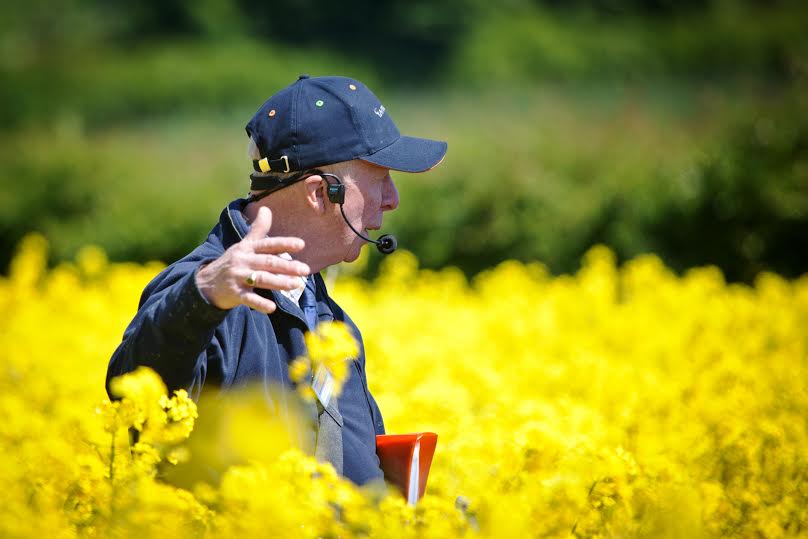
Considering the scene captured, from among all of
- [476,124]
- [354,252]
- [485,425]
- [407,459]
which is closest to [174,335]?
[354,252]

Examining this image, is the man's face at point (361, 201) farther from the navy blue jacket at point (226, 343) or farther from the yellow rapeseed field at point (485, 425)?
the yellow rapeseed field at point (485, 425)

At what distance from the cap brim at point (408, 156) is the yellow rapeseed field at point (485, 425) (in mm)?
647

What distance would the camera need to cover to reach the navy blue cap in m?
2.29

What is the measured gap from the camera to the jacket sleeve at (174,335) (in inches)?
74.9

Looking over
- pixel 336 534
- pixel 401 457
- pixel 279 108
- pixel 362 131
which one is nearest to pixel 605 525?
pixel 401 457

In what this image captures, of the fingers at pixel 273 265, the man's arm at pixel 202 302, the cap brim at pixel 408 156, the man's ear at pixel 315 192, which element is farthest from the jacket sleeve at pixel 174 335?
the cap brim at pixel 408 156

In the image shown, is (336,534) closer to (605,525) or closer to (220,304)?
(220,304)

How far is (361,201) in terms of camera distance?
2385 millimetres

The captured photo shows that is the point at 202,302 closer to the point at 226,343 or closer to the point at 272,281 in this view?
the point at 272,281

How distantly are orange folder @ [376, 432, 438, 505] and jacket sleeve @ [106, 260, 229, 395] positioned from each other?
54cm

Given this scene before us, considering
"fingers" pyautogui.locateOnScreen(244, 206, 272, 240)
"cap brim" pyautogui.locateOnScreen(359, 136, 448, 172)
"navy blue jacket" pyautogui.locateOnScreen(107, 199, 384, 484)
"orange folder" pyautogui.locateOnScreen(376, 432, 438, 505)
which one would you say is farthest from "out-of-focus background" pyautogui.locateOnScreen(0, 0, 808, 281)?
"fingers" pyautogui.locateOnScreen(244, 206, 272, 240)

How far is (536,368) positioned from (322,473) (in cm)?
306

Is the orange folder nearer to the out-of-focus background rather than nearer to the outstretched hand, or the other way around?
the outstretched hand

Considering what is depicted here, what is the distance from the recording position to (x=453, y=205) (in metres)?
10.3
